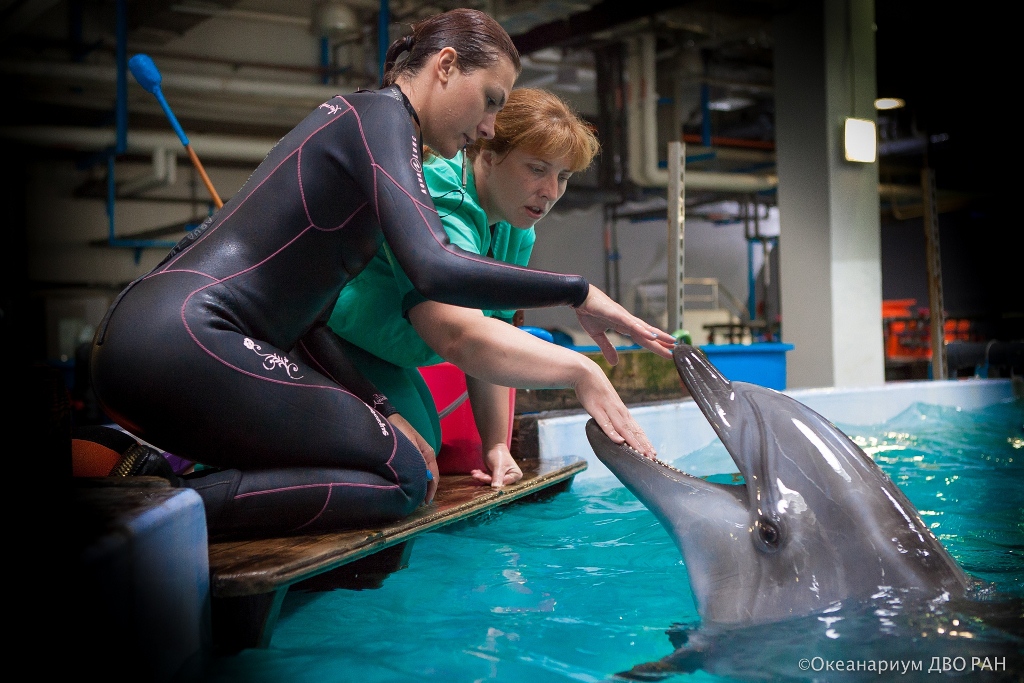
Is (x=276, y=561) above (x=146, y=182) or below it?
below

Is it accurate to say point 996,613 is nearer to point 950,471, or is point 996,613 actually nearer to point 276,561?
point 276,561

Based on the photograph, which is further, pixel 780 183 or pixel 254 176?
pixel 780 183

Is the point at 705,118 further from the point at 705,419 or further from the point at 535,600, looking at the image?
the point at 535,600

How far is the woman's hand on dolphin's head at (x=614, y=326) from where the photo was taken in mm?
1936

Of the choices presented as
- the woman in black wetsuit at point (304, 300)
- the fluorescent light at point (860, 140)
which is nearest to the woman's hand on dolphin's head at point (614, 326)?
the woman in black wetsuit at point (304, 300)

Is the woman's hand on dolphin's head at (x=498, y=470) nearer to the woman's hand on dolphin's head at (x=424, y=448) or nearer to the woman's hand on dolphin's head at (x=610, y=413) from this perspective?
the woman's hand on dolphin's head at (x=424, y=448)

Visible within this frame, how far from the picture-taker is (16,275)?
29.8 ft

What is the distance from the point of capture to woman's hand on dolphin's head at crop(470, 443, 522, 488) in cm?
236

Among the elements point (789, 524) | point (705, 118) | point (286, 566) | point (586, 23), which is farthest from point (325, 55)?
point (789, 524)

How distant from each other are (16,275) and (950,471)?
29.5ft

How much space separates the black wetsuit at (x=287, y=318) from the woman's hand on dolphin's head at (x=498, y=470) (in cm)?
58

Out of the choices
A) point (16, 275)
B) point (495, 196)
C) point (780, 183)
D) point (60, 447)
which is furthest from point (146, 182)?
point (60, 447)

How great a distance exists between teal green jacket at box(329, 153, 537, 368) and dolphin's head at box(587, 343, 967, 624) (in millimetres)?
841

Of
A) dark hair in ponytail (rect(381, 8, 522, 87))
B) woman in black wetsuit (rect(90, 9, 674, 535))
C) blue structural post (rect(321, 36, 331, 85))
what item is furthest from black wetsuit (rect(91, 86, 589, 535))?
blue structural post (rect(321, 36, 331, 85))
